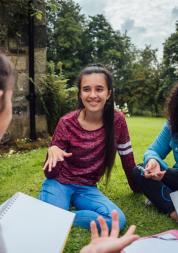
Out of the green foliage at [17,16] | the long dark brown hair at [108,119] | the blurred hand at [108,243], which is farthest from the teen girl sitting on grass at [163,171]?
the green foliage at [17,16]

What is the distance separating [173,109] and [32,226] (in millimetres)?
1348

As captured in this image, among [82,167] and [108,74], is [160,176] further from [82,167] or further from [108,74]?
[108,74]

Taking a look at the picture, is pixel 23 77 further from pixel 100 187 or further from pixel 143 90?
pixel 143 90

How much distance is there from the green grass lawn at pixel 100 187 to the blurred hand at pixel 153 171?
0.30m

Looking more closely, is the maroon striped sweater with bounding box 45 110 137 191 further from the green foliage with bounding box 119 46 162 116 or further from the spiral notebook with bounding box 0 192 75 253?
the green foliage with bounding box 119 46 162 116

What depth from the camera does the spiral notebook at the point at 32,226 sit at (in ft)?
7.11

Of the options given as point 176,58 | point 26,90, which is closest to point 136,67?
point 176,58

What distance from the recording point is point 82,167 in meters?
3.33

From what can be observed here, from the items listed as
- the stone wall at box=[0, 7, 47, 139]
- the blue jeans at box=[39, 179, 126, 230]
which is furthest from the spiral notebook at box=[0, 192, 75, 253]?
the stone wall at box=[0, 7, 47, 139]

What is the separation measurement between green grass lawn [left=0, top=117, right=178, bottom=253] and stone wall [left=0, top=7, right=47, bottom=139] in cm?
54

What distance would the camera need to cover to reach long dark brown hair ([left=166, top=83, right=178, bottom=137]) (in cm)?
316

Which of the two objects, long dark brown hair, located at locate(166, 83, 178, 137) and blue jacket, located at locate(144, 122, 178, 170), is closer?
long dark brown hair, located at locate(166, 83, 178, 137)

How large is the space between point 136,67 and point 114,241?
124ft

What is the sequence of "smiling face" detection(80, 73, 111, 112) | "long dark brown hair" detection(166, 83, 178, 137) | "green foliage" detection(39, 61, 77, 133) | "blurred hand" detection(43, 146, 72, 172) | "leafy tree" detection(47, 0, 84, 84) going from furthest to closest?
"leafy tree" detection(47, 0, 84, 84)
"green foliage" detection(39, 61, 77, 133)
"smiling face" detection(80, 73, 111, 112)
"long dark brown hair" detection(166, 83, 178, 137)
"blurred hand" detection(43, 146, 72, 172)
